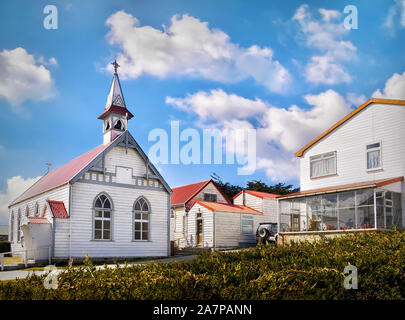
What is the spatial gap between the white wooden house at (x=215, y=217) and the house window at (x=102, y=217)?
8893 millimetres

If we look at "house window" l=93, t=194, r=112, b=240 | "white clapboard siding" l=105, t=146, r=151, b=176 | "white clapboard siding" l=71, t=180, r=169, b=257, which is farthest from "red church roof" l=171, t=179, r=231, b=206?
"house window" l=93, t=194, r=112, b=240

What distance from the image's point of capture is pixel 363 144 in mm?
23938

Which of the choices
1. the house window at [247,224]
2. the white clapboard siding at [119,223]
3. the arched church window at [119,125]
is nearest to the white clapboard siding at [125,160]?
the white clapboard siding at [119,223]

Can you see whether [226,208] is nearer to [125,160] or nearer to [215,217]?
[215,217]

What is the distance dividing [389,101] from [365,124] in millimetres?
1863

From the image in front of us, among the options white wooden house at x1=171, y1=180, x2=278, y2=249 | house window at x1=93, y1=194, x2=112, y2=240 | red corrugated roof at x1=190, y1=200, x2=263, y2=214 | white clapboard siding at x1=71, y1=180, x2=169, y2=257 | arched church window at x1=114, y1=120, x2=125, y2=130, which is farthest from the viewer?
red corrugated roof at x1=190, y1=200, x2=263, y2=214

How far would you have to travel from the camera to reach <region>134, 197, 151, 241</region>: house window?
25.5 m

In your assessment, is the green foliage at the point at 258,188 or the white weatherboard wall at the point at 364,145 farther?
the green foliage at the point at 258,188

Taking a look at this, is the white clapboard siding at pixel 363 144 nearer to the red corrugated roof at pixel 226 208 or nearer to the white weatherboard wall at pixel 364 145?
the white weatherboard wall at pixel 364 145

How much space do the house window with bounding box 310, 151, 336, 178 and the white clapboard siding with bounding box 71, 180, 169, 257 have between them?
31.3 ft

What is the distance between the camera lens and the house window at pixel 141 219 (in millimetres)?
25531

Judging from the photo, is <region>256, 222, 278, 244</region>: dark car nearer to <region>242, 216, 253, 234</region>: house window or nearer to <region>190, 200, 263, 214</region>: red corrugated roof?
<region>242, 216, 253, 234</region>: house window

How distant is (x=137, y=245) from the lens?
993 inches
